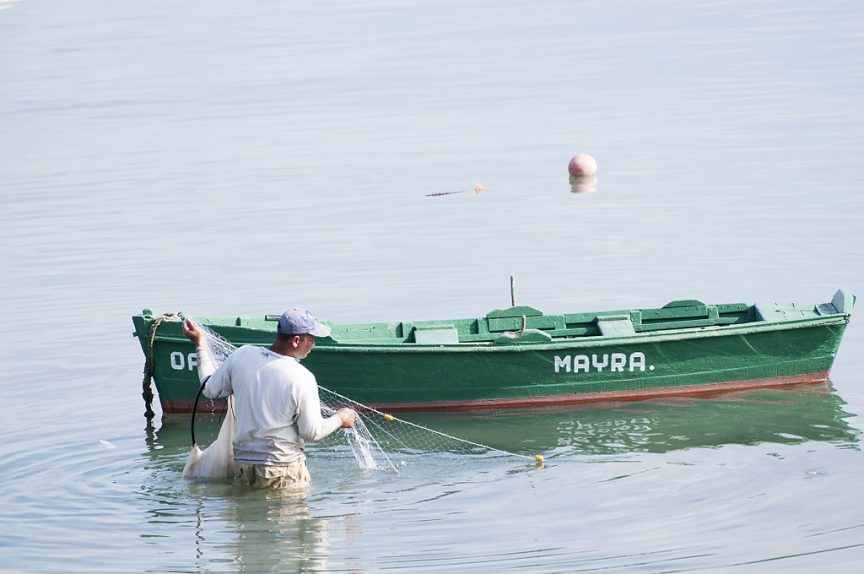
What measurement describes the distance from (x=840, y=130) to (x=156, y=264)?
42.0ft

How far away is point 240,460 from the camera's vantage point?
12383 mm

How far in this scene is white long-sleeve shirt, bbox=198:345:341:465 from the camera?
11750 millimetres

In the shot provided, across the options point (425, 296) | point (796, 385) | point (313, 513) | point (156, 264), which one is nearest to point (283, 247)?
point (156, 264)

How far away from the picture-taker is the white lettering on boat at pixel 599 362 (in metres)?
15.6

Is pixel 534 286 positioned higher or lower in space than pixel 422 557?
higher

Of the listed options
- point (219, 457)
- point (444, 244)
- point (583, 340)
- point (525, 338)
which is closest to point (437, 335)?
point (525, 338)

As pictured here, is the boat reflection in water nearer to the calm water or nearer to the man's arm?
the calm water

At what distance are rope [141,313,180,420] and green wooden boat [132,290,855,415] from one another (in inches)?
0.5

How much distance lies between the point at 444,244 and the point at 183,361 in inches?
290

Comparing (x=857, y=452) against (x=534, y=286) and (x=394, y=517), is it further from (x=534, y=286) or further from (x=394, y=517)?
(x=534, y=286)

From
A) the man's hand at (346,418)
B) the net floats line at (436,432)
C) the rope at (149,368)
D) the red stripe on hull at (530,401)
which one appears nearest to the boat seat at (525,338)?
the red stripe on hull at (530,401)

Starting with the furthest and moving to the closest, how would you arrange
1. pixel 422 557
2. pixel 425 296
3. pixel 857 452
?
pixel 425 296
pixel 857 452
pixel 422 557

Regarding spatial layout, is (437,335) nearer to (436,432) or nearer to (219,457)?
(436,432)

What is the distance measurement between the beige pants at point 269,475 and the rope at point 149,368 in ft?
10.4
